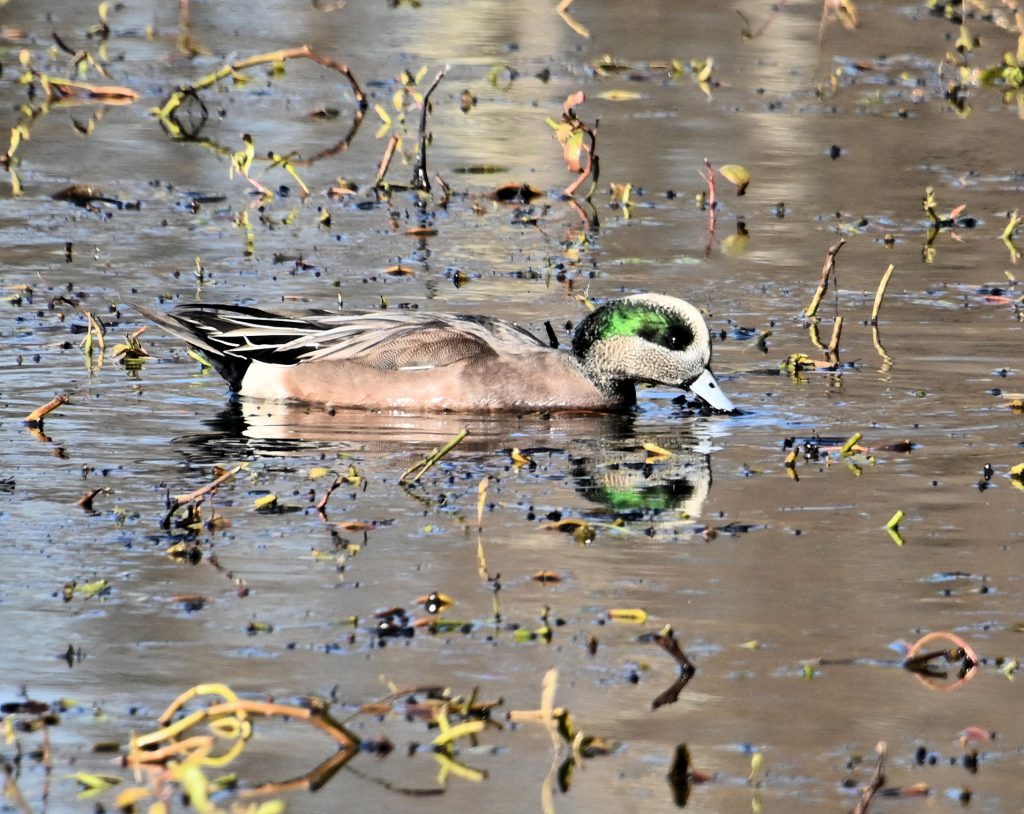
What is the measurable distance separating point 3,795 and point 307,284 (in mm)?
7185

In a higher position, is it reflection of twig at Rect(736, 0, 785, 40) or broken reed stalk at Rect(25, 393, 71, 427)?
reflection of twig at Rect(736, 0, 785, 40)

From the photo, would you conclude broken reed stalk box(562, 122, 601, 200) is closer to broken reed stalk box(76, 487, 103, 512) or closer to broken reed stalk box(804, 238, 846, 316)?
broken reed stalk box(804, 238, 846, 316)

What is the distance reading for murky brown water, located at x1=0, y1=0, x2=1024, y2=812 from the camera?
5.75 meters

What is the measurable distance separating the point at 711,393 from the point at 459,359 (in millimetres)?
1170

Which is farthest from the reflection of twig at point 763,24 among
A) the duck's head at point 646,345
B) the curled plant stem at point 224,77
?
the duck's head at point 646,345

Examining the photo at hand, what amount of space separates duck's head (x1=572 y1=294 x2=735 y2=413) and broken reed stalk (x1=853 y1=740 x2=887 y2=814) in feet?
15.1

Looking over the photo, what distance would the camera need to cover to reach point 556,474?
8.74m

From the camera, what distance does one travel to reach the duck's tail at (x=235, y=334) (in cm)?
1023

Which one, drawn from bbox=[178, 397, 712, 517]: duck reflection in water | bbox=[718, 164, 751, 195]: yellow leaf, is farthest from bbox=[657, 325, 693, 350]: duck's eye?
bbox=[718, 164, 751, 195]: yellow leaf

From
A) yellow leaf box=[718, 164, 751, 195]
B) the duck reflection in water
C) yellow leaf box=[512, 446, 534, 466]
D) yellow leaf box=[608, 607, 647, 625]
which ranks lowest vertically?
the duck reflection in water

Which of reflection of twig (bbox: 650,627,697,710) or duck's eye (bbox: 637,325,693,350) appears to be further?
duck's eye (bbox: 637,325,693,350)

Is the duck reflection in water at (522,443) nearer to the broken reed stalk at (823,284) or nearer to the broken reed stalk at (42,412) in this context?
the broken reed stalk at (42,412)

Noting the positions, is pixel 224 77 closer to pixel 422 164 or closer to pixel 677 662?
pixel 422 164

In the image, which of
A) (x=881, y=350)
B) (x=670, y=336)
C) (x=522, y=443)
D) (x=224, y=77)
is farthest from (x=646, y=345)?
(x=224, y=77)
